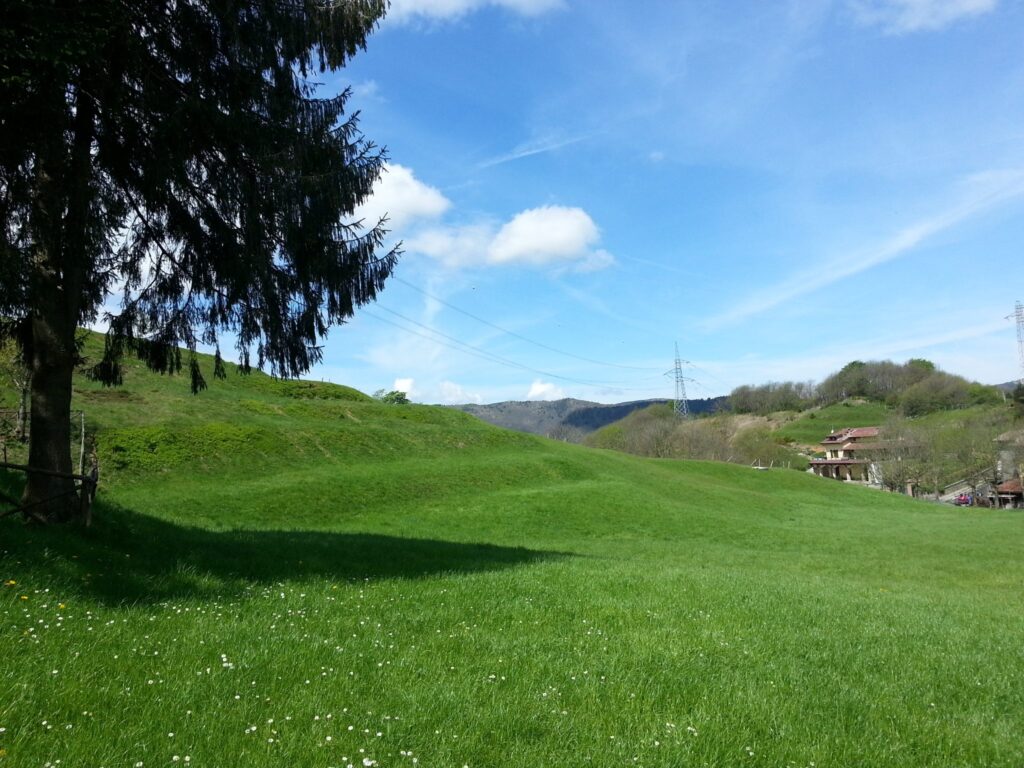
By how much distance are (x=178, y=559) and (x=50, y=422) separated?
2756 mm

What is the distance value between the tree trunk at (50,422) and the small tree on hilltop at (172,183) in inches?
0.8

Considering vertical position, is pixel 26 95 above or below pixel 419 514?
above

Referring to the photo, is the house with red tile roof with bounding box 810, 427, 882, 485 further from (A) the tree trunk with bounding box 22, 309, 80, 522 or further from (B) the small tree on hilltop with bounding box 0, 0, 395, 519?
(A) the tree trunk with bounding box 22, 309, 80, 522

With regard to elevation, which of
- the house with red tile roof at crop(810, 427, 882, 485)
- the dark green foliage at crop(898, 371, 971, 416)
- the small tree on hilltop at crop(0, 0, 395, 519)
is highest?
the dark green foliage at crop(898, 371, 971, 416)

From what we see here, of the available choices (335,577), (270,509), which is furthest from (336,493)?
(335,577)

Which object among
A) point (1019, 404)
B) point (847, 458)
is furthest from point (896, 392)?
point (1019, 404)

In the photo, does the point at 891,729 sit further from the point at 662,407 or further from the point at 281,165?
the point at 662,407

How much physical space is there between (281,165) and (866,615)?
1090cm

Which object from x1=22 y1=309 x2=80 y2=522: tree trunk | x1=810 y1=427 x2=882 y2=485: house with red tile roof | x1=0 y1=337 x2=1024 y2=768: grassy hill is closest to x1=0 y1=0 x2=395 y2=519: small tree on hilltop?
x1=22 y1=309 x2=80 y2=522: tree trunk

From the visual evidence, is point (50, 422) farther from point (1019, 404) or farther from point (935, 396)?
point (935, 396)

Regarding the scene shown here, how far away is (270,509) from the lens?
24500 mm

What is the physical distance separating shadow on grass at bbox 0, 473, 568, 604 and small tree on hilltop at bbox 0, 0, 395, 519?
3.31ft

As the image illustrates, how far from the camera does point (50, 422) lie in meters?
9.15

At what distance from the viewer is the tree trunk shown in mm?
8961
